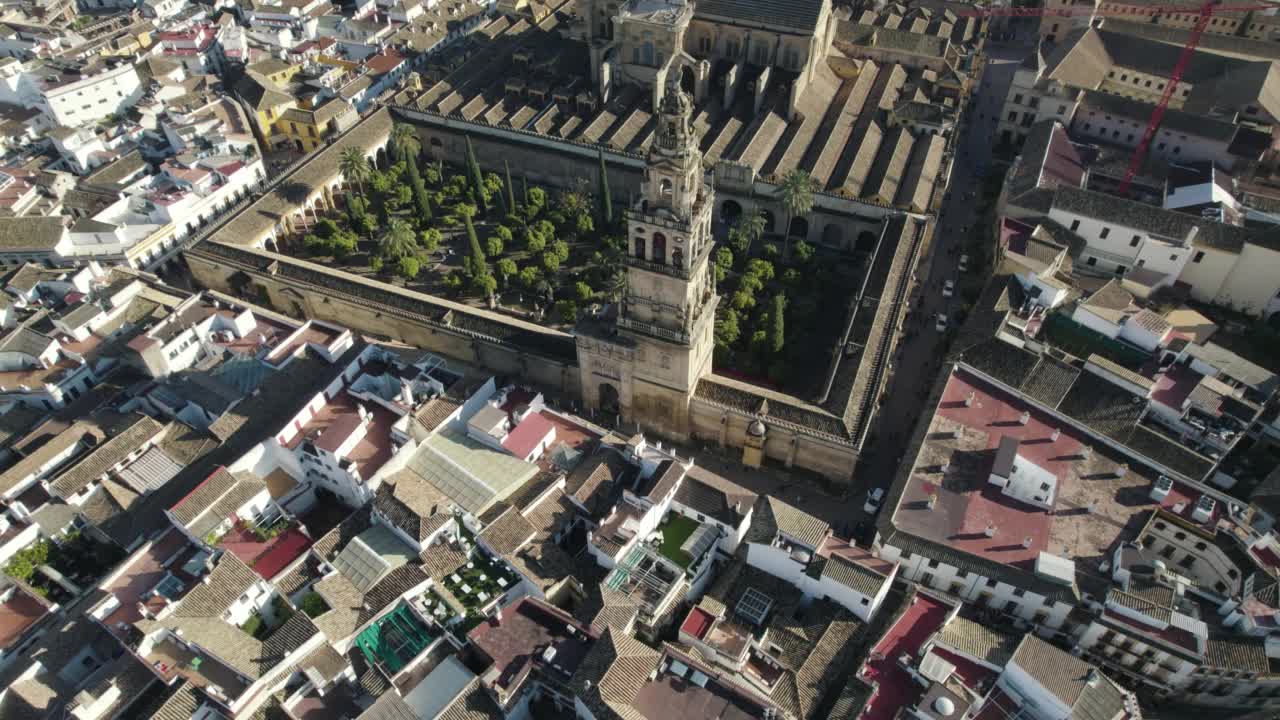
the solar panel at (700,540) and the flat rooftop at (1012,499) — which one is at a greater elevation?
the flat rooftop at (1012,499)

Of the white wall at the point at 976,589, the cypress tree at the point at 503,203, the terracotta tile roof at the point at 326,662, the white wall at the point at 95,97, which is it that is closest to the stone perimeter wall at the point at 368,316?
the cypress tree at the point at 503,203

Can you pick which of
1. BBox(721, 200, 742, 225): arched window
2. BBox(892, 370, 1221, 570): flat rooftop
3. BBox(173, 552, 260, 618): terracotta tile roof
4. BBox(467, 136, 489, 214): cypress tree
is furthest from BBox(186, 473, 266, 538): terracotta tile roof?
BBox(721, 200, 742, 225): arched window

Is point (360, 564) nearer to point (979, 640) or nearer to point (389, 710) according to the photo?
point (389, 710)

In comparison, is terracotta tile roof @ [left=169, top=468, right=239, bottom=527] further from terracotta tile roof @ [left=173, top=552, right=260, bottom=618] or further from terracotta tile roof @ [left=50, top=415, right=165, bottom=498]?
terracotta tile roof @ [left=50, top=415, right=165, bottom=498]

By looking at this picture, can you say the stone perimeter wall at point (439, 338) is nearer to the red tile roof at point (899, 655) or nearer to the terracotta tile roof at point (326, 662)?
the red tile roof at point (899, 655)

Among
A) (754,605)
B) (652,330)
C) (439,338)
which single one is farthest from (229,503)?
(754,605)

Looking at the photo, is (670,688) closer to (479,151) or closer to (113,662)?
(113,662)
